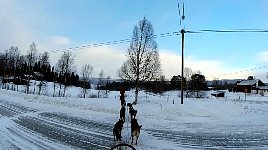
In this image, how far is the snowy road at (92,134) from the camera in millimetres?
13711

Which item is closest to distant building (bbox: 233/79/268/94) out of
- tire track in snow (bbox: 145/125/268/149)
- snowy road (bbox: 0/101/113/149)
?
tire track in snow (bbox: 145/125/268/149)

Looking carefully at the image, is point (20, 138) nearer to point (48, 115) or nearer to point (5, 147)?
point (5, 147)

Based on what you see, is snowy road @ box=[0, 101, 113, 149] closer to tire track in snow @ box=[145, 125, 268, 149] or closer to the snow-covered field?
the snow-covered field

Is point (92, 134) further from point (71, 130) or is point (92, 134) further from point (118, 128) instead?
point (118, 128)

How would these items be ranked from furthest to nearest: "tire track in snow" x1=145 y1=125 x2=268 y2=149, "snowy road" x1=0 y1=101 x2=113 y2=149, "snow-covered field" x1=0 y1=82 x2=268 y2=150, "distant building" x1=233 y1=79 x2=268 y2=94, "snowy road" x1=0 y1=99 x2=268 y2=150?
"distant building" x1=233 y1=79 x2=268 y2=94
"tire track in snow" x1=145 y1=125 x2=268 y2=149
"snow-covered field" x1=0 y1=82 x2=268 y2=150
"snowy road" x1=0 y1=99 x2=268 y2=150
"snowy road" x1=0 y1=101 x2=113 y2=149

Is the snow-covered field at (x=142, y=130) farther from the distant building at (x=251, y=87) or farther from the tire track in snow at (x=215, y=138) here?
the distant building at (x=251, y=87)

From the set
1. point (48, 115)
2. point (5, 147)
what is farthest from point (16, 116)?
point (5, 147)

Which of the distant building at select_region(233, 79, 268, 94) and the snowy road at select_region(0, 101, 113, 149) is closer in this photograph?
the snowy road at select_region(0, 101, 113, 149)

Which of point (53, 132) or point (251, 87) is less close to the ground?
point (251, 87)

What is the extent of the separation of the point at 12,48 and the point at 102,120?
128 m

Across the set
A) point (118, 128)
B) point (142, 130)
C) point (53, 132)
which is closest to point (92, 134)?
point (53, 132)

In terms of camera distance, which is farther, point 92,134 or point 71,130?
point 71,130

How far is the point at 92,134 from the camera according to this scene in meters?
16.0

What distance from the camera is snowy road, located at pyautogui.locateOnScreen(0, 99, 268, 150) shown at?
13.7 m
